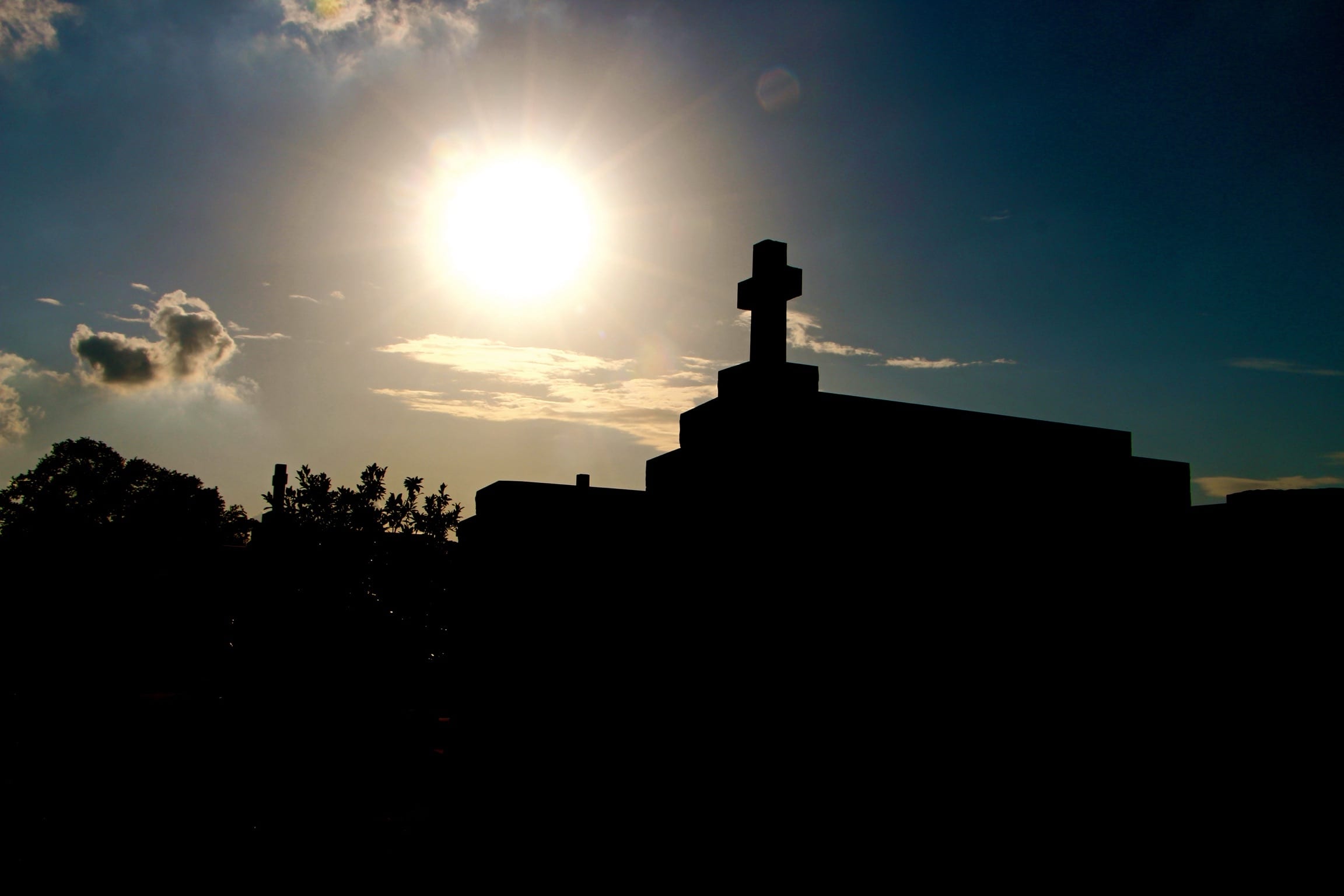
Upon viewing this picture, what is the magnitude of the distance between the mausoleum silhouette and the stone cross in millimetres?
11

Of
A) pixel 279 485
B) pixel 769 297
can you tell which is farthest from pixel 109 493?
pixel 769 297

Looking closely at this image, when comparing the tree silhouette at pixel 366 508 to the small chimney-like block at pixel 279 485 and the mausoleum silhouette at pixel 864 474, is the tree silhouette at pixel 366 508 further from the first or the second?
the mausoleum silhouette at pixel 864 474

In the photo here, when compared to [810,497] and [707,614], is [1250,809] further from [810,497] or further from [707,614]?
[707,614]

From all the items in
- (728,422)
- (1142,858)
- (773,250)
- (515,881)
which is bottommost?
(515,881)

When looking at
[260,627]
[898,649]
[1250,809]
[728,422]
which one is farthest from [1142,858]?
[260,627]

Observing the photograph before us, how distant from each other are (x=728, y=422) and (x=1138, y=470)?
10.4ft

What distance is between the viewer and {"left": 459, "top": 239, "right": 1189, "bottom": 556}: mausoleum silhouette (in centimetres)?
516

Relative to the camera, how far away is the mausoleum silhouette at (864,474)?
5.16 meters

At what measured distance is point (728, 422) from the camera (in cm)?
556

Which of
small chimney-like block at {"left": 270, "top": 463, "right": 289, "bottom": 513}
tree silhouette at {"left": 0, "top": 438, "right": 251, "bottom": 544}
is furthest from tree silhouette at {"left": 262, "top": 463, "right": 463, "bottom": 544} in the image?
tree silhouette at {"left": 0, "top": 438, "right": 251, "bottom": 544}

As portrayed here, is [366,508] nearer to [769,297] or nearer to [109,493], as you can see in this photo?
[769,297]

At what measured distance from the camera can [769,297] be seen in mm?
6156

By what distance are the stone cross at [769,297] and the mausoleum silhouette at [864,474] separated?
11mm

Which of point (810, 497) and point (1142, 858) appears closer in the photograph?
point (1142, 858)
